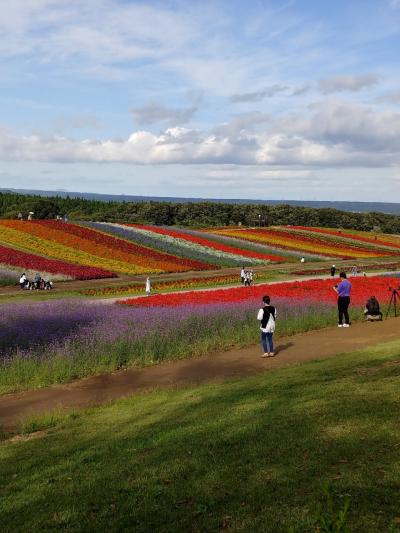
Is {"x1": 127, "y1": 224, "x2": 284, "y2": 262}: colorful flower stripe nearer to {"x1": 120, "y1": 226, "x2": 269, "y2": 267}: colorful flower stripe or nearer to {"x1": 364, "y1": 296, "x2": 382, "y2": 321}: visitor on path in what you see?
{"x1": 120, "y1": 226, "x2": 269, "y2": 267}: colorful flower stripe

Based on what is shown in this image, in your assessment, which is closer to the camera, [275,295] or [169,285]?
[275,295]

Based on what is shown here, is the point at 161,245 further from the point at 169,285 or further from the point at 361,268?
the point at 169,285

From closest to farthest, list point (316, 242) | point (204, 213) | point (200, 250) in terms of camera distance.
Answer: point (200, 250) < point (316, 242) < point (204, 213)

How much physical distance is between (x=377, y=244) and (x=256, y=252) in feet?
80.7

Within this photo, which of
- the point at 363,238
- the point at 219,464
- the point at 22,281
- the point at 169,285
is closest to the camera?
the point at 219,464

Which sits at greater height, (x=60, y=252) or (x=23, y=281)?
(x=60, y=252)

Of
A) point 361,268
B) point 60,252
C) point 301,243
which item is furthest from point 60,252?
point 301,243

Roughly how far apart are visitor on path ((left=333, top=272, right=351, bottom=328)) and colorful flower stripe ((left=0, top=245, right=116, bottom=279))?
991 inches

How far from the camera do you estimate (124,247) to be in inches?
2226

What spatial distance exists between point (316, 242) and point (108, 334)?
60793mm

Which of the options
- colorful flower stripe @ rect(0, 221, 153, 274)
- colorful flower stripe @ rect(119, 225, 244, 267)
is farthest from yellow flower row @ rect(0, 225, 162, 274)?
colorful flower stripe @ rect(119, 225, 244, 267)

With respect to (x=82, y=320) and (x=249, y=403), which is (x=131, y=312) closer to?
(x=82, y=320)

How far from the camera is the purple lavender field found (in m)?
15.0

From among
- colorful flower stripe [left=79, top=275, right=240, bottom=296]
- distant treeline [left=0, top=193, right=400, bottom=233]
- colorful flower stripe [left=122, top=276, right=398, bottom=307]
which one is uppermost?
distant treeline [left=0, top=193, right=400, bottom=233]
